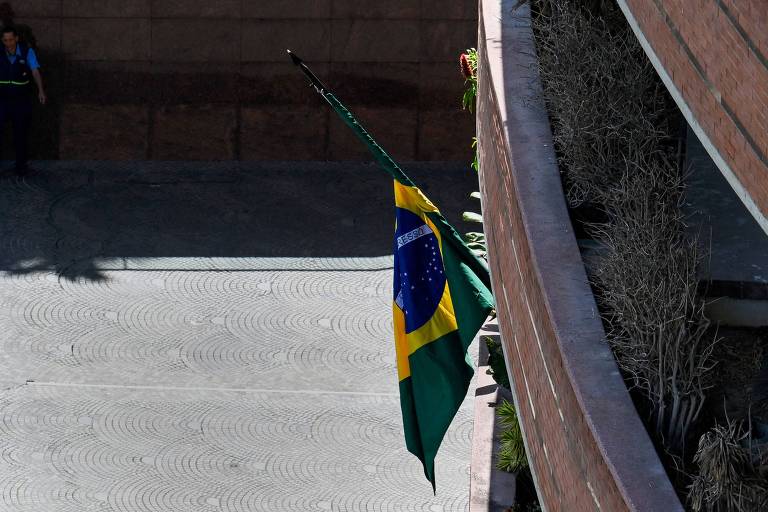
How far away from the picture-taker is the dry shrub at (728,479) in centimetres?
564

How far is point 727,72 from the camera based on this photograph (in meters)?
5.72

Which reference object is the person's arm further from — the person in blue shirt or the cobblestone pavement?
the cobblestone pavement

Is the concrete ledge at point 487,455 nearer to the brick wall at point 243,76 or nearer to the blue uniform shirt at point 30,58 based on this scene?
the brick wall at point 243,76

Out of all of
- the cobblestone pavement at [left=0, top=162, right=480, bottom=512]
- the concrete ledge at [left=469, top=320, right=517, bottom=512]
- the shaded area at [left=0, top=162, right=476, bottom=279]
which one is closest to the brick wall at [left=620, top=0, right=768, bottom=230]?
the concrete ledge at [left=469, top=320, right=517, bottom=512]

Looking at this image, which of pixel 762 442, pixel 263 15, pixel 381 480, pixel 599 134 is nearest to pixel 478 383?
pixel 381 480

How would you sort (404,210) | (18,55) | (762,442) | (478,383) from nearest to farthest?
(762,442)
(404,210)
(478,383)
(18,55)

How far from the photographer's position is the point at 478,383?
1091cm

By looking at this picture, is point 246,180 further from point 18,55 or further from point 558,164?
point 558,164

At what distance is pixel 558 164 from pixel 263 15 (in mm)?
8332

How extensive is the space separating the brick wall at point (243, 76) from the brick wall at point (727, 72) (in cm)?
959

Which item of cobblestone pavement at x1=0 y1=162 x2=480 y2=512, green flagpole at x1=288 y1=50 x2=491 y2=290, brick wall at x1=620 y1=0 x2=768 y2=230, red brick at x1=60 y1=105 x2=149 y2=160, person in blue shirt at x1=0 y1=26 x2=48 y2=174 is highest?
brick wall at x1=620 y1=0 x2=768 y2=230

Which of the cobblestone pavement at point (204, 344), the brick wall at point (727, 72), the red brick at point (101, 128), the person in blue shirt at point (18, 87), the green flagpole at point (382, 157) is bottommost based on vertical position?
the cobblestone pavement at point (204, 344)

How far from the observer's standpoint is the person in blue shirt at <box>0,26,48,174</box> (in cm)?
1539

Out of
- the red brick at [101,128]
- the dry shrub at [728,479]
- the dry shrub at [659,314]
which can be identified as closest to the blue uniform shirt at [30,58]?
the red brick at [101,128]
